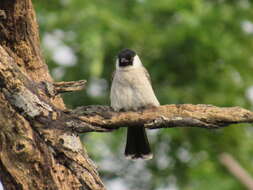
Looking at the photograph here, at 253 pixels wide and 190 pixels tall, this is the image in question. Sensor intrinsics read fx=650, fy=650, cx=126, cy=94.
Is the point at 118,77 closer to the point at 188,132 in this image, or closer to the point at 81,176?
the point at 81,176

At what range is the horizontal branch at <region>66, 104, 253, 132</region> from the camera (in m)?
4.51

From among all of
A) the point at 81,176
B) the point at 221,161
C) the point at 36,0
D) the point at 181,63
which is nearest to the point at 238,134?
the point at 221,161

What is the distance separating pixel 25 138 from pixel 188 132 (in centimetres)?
444

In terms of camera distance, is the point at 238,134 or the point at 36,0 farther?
the point at 238,134

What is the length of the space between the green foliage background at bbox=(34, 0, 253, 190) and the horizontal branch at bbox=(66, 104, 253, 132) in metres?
2.66

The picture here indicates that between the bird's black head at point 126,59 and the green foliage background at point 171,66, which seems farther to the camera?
the green foliage background at point 171,66

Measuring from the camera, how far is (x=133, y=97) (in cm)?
559

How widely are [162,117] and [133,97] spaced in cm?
101

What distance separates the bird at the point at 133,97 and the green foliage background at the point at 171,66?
1447 mm

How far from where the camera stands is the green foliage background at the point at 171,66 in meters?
7.62

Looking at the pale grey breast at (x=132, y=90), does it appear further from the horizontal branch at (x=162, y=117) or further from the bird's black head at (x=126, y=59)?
the horizontal branch at (x=162, y=117)

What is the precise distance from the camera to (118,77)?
5.87m

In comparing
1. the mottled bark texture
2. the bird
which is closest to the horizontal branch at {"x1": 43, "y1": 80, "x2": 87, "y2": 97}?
the mottled bark texture

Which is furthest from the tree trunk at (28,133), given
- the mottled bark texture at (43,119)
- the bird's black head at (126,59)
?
the bird's black head at (126,59)
